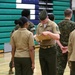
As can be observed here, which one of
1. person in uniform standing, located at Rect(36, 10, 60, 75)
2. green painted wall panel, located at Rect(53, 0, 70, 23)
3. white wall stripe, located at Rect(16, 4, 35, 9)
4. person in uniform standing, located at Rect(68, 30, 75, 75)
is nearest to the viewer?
person in uniform standing, located at Rect(68, 30, 75, 75)

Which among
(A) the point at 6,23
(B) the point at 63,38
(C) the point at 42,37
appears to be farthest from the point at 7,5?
(C) the point at 42,37

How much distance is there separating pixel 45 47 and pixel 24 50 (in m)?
0.71

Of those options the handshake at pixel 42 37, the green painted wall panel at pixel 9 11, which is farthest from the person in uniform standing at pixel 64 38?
the green painted wall panel at pixel 9 11

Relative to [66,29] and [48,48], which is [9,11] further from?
[48,48]

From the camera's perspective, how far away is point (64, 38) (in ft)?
21.2

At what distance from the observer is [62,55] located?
256 inches

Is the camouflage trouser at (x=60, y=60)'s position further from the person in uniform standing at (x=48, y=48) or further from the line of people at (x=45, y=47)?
the person in uniform standing at (x=48, y=48)

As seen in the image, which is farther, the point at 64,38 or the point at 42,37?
the point at 64,38

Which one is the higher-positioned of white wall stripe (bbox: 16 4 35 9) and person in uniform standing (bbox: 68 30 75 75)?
white wall stripe (bbox: 16 4 35 9)

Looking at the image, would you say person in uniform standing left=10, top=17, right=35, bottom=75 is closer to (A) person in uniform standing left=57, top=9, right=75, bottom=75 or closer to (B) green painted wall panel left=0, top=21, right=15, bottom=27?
(A) person in uniform standing left=57, top=9, right=75, bottom=75

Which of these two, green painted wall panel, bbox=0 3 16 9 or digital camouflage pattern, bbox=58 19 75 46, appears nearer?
digital camouflage pattern, bbox=58 19 75 46

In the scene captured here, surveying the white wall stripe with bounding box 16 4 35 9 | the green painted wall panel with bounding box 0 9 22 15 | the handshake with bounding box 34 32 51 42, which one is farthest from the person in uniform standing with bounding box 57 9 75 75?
the white wall stripe with bounding box 16 4 35 9

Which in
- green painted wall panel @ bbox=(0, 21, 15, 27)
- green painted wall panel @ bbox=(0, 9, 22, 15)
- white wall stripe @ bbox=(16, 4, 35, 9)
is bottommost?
green painted wall panel @ bbox=(0, 21, 15, 27)

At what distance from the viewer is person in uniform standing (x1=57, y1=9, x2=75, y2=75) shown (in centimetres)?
636
